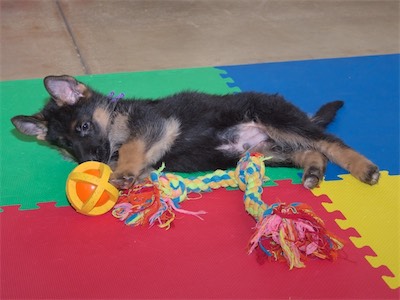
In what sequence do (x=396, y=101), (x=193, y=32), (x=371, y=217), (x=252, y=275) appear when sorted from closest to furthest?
(x=252, y=275) < (x=371, y=217) < (x=396, y=101) < (x=193, y=32)

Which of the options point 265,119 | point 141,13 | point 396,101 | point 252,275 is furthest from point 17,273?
point 141,13

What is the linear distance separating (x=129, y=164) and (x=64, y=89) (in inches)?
29.1

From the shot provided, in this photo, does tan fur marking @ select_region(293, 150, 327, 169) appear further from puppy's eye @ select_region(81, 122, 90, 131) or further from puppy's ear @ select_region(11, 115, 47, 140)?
puppy's ear @ select_region(11, 115, 47, 140)

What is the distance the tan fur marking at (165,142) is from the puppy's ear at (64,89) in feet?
2.06

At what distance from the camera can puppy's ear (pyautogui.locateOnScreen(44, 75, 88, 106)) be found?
11.2ft

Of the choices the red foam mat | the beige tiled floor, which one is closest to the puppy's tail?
the red foam mat

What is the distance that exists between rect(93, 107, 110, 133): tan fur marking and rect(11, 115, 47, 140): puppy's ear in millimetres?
350

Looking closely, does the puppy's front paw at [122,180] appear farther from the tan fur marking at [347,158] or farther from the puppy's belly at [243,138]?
the tan fur marking at [347,158]

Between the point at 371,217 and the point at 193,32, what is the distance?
4108 millimetres

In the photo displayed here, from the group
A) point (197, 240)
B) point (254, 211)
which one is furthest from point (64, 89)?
point (254, 211)

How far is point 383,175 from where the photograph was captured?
3459 millimetres

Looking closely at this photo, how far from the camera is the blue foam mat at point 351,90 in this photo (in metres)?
3.88

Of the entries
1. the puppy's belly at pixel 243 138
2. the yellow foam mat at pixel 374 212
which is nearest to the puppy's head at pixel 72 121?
the puppy's belly at pixel 243 138

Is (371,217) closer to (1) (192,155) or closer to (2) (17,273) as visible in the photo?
(1) (192,155)
